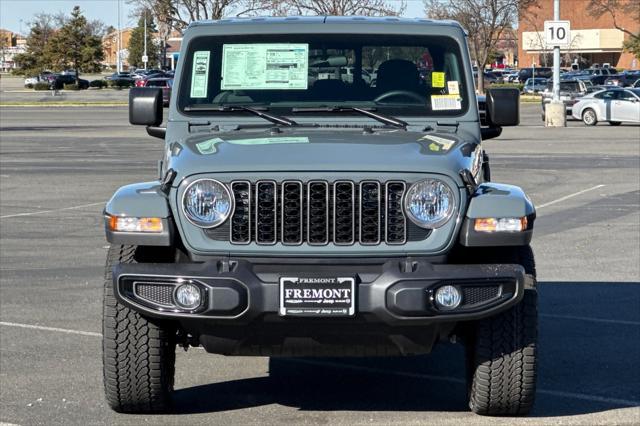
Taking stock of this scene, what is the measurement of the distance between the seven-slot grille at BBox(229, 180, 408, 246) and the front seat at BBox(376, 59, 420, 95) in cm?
159

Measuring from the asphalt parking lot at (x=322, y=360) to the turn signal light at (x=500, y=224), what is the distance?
108cm

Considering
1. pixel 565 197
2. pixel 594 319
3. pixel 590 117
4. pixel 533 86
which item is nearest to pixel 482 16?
pixel 533 86

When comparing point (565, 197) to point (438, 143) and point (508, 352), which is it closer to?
point (438, 143)

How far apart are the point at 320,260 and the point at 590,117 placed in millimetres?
40116

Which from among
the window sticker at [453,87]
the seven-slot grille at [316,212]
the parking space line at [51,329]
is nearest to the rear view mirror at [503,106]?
the window sticker at [453,87]

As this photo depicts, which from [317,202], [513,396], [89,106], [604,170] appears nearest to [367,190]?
[317,202]

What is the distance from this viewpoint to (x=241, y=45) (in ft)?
25.3

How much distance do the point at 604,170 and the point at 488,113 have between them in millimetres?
17572

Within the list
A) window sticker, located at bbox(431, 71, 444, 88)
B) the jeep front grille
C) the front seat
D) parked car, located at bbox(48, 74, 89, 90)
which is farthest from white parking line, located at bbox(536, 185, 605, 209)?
parked car, located at bbox(48, 74, 89, 90)

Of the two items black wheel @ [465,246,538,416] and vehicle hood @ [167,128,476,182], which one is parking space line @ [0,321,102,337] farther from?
black wheel @ [465,246,538,416]

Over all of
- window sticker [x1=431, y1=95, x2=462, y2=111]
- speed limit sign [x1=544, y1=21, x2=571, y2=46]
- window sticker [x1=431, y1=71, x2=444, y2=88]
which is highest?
speed limit sign [x1=544, y1=21, x2=571, y2=46]

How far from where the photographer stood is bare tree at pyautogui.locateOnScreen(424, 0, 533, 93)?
7450cm

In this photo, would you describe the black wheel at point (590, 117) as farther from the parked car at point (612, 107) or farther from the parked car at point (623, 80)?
the parked car at point (623, 80)

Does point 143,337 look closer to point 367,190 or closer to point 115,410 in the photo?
point 115,410
